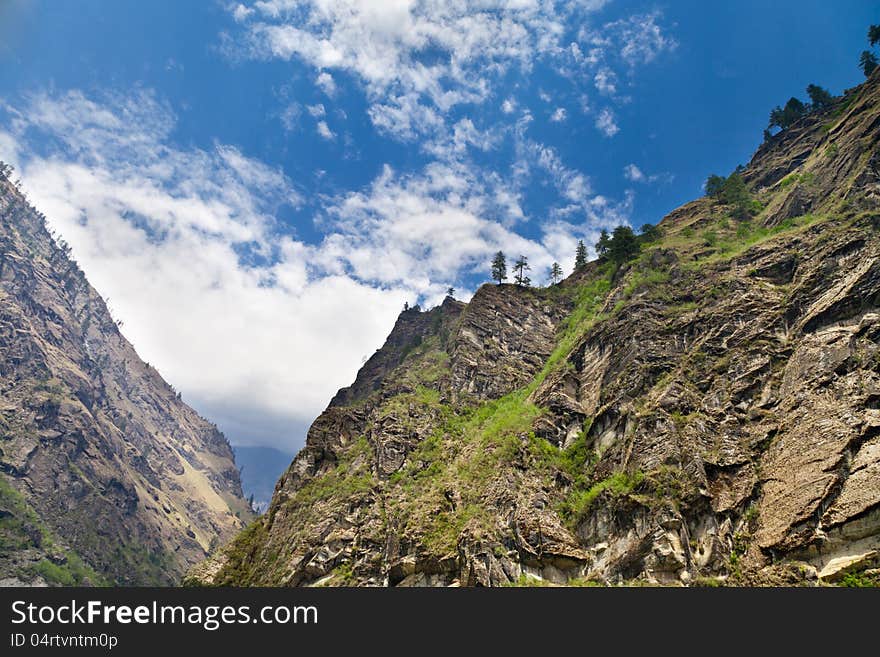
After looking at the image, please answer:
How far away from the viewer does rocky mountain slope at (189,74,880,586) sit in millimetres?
29062

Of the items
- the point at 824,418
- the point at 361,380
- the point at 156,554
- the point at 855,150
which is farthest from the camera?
the point at 156,554

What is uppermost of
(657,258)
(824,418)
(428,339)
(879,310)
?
(428,339)

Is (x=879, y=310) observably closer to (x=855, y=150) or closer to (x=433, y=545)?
(x=855, y=150)

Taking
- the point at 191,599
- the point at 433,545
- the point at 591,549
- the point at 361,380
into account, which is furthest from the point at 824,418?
the point at 361,380

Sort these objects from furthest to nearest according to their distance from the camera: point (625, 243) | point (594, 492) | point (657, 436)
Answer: point (625, 243) < point (594, 492) < point (657, 436)

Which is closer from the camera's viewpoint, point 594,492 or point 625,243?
point 594,492

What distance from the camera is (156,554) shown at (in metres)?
198

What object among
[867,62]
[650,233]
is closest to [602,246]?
[650,233]

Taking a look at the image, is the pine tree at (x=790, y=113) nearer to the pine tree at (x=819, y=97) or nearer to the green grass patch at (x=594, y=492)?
the pine tree at (x=819, y=97)

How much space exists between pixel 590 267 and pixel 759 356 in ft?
184

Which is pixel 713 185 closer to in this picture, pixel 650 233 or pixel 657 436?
pixel 650 233

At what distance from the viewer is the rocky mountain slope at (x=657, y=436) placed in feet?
→ 95.3

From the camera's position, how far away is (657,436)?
38.5 metres

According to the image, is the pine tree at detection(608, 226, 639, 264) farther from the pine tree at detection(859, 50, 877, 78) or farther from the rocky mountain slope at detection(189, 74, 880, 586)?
the pine tree at detection(859, 50, 877, 78)
